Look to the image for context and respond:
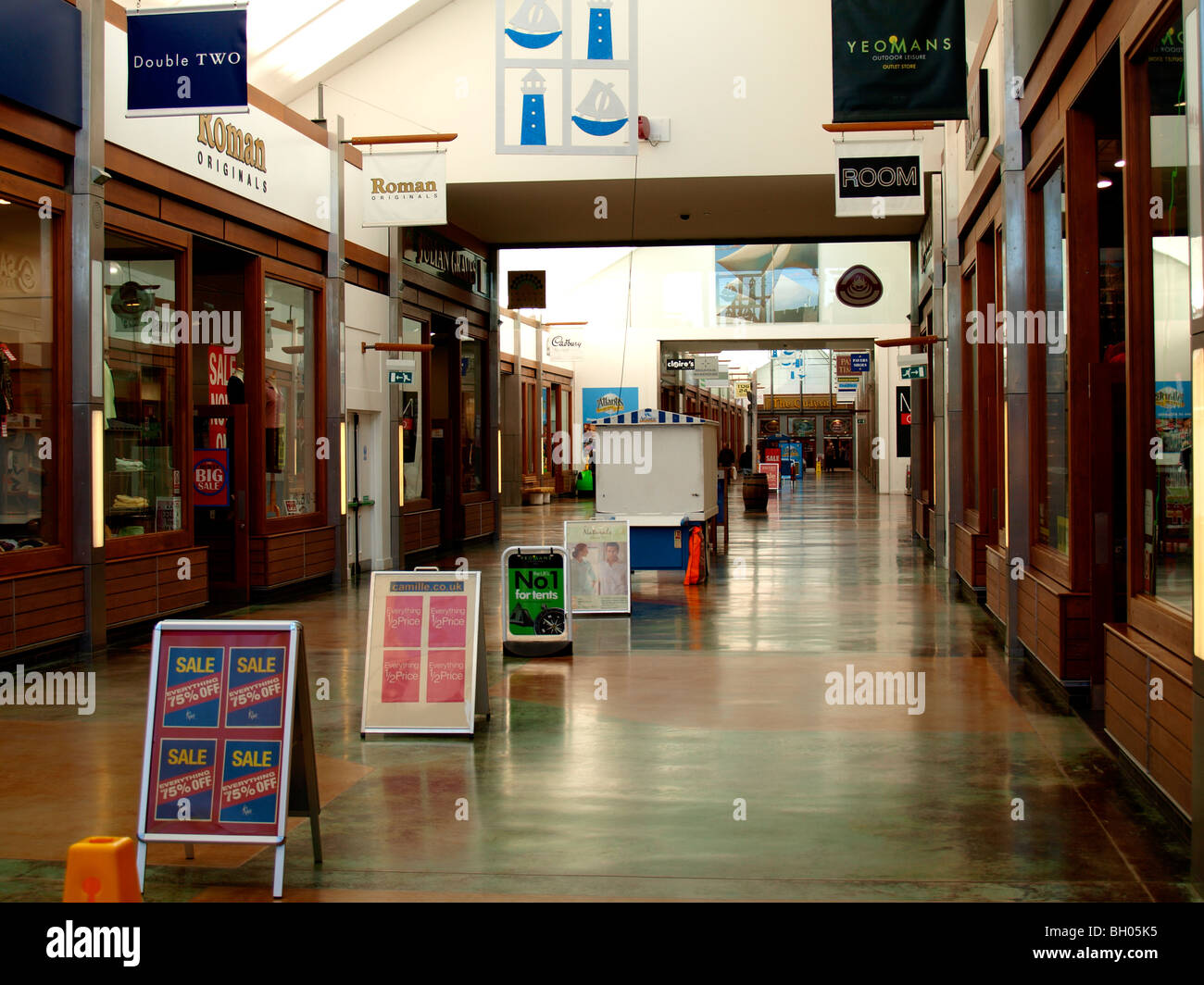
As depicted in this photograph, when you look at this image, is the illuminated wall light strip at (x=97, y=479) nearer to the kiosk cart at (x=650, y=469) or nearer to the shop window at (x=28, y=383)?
the shop window at (x=28, y=383)

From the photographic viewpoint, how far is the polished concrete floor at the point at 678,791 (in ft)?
15.0

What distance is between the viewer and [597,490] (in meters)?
15.1

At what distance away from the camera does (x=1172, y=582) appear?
5512 millimetres

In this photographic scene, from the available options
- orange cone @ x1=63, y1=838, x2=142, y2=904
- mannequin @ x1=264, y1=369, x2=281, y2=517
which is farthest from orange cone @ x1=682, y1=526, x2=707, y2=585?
orange cone @ x1=63, y1=838, x2=142, y2=904

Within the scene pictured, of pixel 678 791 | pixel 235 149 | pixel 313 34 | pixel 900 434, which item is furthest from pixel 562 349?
pixel 678 791

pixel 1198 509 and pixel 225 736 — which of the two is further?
pixel 225 736

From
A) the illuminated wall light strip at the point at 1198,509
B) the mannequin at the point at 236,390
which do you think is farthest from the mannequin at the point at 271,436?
the illuminated wall light strip at the point at 1198,509

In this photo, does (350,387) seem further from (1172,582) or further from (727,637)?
(1172,582)

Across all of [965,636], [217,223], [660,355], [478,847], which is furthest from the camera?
[660,355]

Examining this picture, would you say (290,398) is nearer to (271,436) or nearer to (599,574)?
(271,436)

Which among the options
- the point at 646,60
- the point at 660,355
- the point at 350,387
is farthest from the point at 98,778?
the point at 660,355

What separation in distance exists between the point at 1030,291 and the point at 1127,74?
10.7ft

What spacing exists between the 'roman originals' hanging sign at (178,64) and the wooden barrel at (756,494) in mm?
21797

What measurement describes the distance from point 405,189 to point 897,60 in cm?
721
